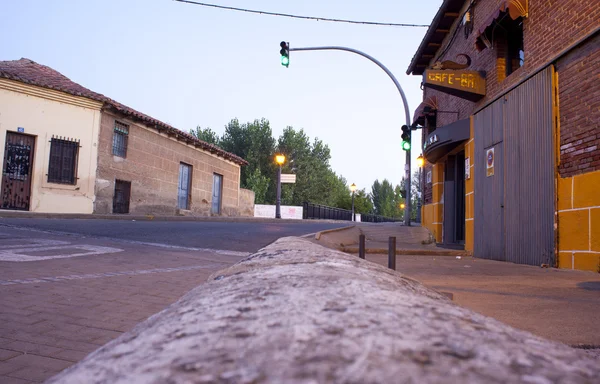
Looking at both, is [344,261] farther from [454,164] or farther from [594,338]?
[454,164]

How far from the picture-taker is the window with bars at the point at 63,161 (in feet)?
55.5

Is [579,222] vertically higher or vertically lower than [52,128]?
lower

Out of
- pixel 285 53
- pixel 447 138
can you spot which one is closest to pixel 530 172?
pixel 447 138

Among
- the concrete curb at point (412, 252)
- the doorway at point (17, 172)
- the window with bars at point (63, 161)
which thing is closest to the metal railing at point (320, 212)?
the window with bars at point (63, 161)

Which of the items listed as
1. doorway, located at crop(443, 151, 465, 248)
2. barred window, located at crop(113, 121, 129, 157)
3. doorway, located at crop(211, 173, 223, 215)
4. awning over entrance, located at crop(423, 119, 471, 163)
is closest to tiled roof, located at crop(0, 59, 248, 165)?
barred window, located at crop(113, 121, 129, 157)

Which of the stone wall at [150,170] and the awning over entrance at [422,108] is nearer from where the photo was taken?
the awning over entrance at [422,108]

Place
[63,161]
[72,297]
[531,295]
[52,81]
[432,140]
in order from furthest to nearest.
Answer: [52,81], [63,161], [432,140], [531,295], [72,297]

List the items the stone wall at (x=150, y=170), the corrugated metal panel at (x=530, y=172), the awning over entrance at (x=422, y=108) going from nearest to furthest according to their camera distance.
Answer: the corrugated metal panel at (x=530, y=172)
the awning over entrance at (x=422, y=108)
the stone wall at (x=150, y=170)

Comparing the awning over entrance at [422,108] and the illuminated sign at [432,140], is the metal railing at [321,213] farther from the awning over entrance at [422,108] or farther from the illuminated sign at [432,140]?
the illuminated sign at [432,140]

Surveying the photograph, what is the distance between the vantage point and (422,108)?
13.6 meters

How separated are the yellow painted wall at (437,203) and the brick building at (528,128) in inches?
36.5

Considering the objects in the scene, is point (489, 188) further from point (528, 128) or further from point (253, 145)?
point (253, 145)

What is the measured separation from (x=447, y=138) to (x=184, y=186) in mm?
16520

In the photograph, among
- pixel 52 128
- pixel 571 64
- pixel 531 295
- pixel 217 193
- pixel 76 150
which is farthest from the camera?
pixel 217 193
